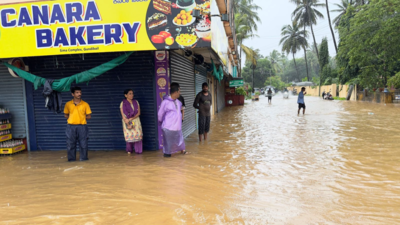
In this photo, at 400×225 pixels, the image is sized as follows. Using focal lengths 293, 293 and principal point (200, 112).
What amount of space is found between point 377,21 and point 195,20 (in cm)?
2257

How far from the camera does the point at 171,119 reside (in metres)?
6.14

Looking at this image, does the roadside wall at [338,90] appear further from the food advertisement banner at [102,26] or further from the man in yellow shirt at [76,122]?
the man in yellow shirt at [76,122]

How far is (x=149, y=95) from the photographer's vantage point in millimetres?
6957

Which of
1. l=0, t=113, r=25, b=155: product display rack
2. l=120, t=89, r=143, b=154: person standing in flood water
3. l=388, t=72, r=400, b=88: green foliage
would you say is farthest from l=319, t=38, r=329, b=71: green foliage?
l=0, t=113, r=25, b=155: product display rack

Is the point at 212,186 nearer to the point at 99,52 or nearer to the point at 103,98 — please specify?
the point at 99,52

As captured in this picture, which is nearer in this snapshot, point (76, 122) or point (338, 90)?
point (76, 122)

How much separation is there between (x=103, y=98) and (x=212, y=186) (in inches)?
160

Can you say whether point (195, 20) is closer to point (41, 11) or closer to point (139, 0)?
point (139, 0)

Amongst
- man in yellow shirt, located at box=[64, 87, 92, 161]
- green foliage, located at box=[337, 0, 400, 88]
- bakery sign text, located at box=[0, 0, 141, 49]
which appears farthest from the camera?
green foliage, located at box=[337, 0, 400, 88]

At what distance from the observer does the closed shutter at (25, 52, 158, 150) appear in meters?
6.98

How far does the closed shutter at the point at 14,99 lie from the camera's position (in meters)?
7.39

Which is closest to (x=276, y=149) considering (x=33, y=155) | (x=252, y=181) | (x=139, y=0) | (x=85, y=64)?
(x=252, y=181)

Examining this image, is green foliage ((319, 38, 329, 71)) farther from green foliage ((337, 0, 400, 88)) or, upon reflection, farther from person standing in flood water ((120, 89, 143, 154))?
person standing in flood water ((120, 89, 143, 154))

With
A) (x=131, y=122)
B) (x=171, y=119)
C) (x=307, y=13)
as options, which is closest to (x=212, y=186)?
(x=171, y=119)
